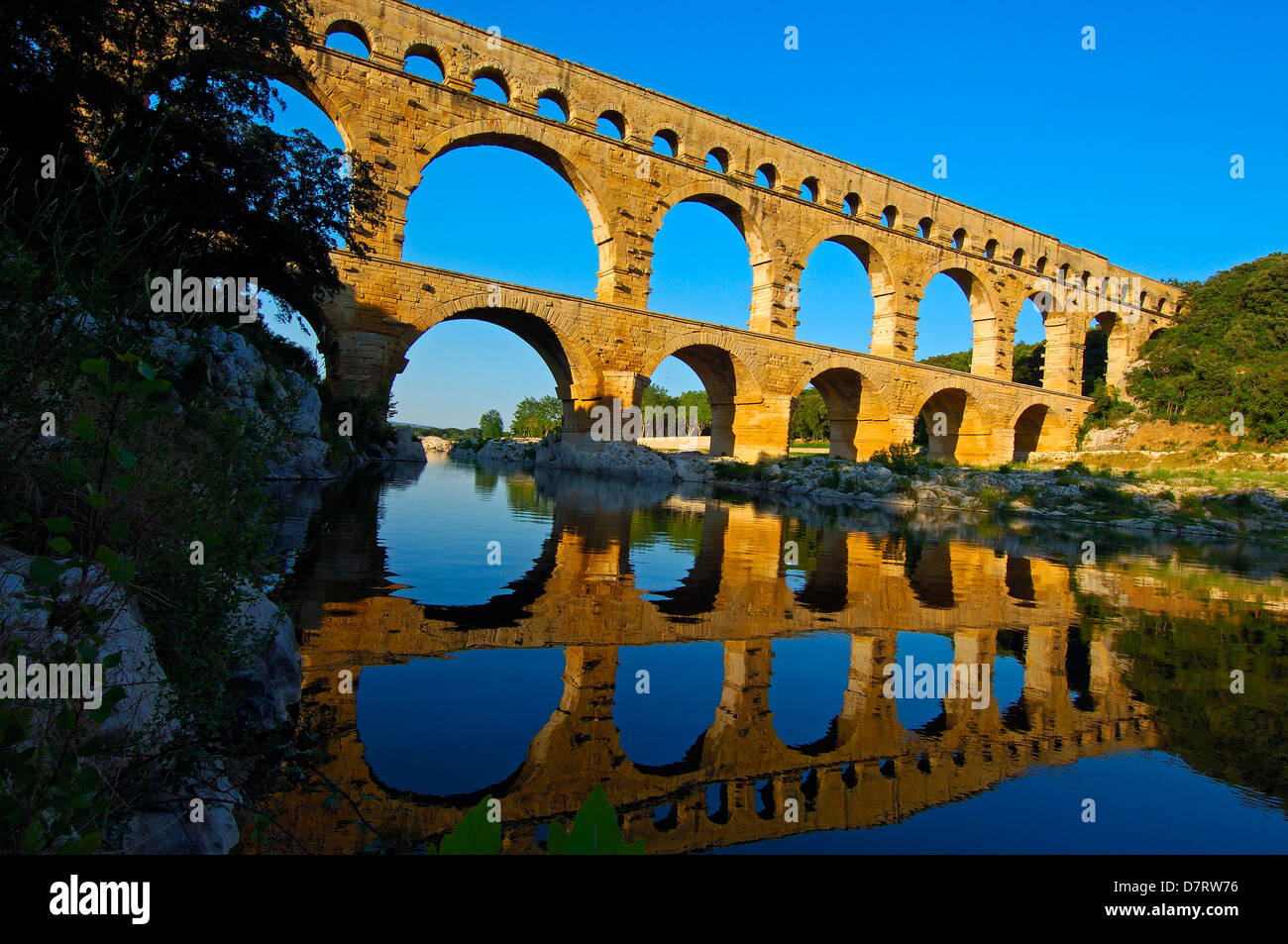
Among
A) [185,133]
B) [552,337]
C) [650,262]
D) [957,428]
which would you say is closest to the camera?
[185,133]

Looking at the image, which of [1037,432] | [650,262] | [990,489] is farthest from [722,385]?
[1037,432]

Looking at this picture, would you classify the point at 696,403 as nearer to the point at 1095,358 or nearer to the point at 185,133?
the point at 1095,358

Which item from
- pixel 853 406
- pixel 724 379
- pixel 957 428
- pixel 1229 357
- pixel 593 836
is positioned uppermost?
pixel 1229 357

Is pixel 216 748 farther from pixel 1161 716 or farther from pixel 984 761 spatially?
pixel 1161 716

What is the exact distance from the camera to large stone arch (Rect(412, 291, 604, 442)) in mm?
20484

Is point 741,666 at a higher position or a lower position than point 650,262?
lower

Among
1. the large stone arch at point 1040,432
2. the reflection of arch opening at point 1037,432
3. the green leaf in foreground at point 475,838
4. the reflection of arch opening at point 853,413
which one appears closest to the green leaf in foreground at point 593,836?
the green leaf in foreground at point 475,838

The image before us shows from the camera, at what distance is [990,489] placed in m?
20.0

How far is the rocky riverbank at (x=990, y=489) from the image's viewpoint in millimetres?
17391

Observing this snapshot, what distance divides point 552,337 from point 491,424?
90994 mm

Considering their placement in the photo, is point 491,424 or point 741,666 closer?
point 741,666

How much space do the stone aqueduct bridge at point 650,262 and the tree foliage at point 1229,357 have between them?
162 inches

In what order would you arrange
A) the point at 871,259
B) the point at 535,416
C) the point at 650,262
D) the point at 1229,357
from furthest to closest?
the point at 535,416
the point at 1229,357
the point at 871,259
the point at 650,262

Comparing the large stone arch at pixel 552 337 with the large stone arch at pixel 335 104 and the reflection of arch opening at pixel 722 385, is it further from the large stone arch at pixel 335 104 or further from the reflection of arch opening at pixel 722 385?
the large stone arch at pixel 335 104
